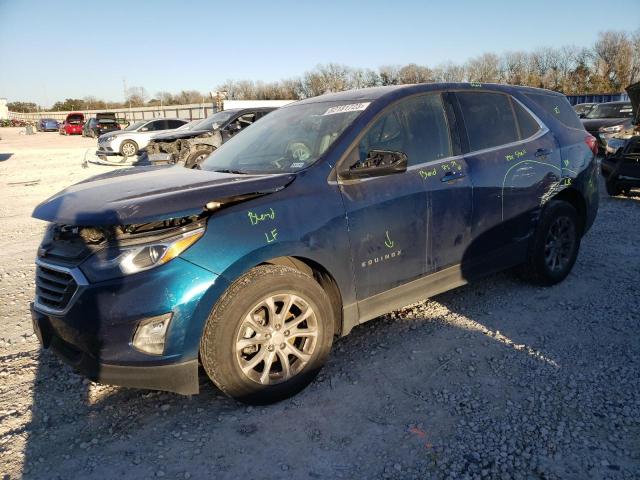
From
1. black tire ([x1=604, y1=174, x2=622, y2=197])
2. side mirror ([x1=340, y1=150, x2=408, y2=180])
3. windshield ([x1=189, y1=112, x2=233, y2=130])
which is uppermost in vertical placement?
windshield ([x1=189, y1=112, x2=233, y2=130])

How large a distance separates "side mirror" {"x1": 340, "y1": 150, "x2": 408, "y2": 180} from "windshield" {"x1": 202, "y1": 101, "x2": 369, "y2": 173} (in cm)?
26

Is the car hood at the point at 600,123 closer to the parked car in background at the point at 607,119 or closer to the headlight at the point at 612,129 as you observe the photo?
the parked car in background at the point at 607,119

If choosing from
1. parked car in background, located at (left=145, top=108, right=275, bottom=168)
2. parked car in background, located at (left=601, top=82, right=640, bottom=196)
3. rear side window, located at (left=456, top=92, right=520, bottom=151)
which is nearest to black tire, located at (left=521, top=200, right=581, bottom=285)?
rear side window, located at (left=456, top=92, right=520, bottom=151)

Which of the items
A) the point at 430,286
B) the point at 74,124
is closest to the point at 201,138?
the point at 430,286

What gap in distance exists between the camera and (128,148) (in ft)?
61.1

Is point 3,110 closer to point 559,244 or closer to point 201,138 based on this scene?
point 201,138

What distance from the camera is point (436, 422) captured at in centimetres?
258

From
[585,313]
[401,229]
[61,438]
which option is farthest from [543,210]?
[61,438]

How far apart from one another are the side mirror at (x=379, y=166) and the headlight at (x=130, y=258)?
1.17 meters

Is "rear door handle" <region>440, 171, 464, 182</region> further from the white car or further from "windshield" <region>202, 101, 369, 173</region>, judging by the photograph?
the white car

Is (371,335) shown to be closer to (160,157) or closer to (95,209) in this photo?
(95,209)

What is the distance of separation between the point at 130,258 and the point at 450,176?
2291 mm

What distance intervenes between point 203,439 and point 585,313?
10.4ft

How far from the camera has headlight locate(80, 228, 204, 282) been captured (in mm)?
2342
